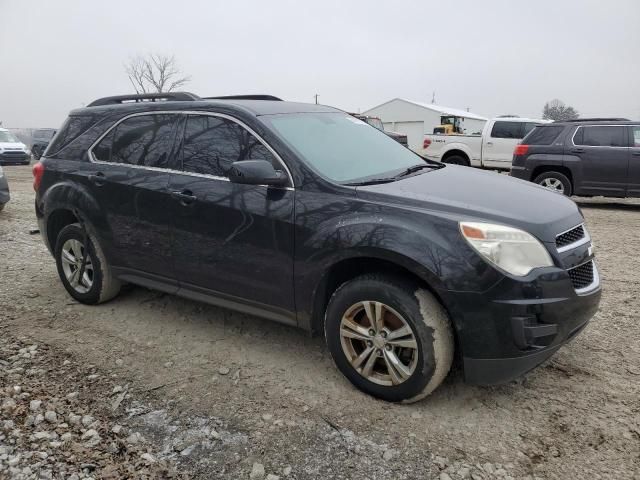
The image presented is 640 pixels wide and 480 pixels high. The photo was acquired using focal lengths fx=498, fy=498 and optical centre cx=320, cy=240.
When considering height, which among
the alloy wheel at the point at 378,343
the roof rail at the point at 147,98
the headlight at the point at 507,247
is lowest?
the alloy wheel at the point at 378,343

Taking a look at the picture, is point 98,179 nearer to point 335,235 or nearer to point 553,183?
point 335,235

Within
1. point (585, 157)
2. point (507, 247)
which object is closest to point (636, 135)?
point (585, 157)

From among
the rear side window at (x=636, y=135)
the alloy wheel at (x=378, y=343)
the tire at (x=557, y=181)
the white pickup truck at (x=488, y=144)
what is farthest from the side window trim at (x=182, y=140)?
the white pickup truck at (x=488, y=144)

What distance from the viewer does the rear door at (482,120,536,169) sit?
557 inches

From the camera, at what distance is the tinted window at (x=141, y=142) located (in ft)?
12.3

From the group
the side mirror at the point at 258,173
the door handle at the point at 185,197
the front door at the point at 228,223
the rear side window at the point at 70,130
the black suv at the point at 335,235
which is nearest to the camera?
the black suv at the point at 335,235

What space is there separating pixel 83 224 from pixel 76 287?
62cm

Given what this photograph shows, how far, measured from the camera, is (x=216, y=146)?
3477 mm

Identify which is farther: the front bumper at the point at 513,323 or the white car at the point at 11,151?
the white car at the point at 11,151

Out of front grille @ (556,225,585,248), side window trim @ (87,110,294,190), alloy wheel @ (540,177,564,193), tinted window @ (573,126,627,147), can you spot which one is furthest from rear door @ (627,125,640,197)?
side window trim @ (87,110,294,190)

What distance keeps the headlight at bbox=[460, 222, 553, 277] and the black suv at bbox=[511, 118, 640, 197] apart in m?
7.27

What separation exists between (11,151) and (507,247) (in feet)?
82.2

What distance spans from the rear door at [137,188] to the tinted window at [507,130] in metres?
12.4

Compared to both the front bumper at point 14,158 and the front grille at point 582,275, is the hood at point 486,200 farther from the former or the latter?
the front bumper at point 14,158
